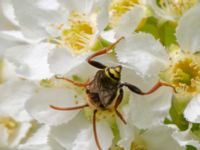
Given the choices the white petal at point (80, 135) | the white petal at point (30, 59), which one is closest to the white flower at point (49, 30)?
the white petal at point (30, 59)

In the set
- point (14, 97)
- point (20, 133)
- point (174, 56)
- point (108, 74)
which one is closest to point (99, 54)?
point (108, 74)

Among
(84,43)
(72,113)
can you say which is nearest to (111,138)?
(72,113)

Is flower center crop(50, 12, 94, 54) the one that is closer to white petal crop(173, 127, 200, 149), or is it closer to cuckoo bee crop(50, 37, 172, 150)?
cuckoo bee crop(50, 37, 172, 150)

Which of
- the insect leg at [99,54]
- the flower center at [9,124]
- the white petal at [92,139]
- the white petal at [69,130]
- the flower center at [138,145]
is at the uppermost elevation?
the insect leg at [99,54]

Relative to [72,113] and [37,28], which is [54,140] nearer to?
[72,113]

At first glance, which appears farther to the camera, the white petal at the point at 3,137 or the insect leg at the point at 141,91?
the white petal at the point at 3,137

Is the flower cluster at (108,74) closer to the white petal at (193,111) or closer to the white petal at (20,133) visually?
the white petal at (193,111)

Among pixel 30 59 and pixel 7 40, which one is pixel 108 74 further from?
pixel 7 40
